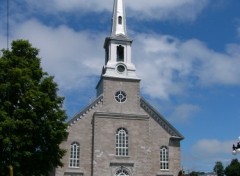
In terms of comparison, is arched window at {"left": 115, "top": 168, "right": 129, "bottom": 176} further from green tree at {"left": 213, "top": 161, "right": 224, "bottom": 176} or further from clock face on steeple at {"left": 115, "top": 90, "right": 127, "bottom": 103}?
green tree at {"left": 213, "top": 161, "right": 224, "bottom": 176}

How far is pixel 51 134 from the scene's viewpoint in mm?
29609

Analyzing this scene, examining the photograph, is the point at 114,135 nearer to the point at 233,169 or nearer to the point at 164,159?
the point at 164,159

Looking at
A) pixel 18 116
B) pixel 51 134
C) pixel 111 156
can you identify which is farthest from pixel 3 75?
pixel 111 156

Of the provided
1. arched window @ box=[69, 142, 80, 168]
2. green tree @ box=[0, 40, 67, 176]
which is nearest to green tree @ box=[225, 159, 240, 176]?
arched window @ box=[69, 142, 80, 168]

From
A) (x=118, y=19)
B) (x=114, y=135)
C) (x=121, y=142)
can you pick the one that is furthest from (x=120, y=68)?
(x=121, y=142)

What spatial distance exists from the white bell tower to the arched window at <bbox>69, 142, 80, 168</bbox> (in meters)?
8.21

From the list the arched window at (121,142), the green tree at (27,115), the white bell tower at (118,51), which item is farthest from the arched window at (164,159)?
the green tree at (27,115)

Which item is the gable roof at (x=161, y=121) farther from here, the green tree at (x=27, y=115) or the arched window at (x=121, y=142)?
the green tree at (x=27, y=115)

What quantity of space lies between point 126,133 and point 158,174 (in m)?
5.28

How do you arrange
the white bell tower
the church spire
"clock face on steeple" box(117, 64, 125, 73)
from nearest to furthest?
the white bell tower < "clock face on steeple" box(117, 64, 125, 73) < the church spire

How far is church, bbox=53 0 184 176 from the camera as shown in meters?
41.0

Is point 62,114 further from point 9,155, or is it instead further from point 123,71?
point 123,71

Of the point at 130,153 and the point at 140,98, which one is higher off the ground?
the point at 140,98

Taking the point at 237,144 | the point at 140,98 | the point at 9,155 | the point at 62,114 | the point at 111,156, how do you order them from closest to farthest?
1. the point at 237,144
2. the point at 9,155
3. the point at 62,114
4. the point at 111,156
5. the point at 140,98
